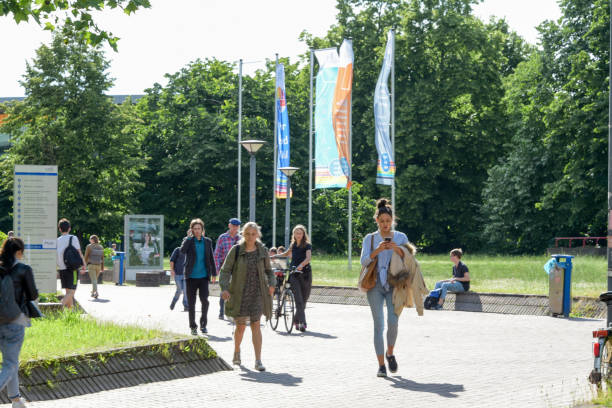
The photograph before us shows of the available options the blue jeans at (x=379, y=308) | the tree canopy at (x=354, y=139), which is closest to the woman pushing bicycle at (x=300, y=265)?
the blue jeans at (x=379, y=308)

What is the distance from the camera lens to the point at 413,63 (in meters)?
49.1

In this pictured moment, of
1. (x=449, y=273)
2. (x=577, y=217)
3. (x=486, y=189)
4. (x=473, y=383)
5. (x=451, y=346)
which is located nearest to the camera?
(x=473, y=383)

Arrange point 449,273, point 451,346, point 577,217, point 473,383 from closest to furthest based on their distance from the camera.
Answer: point 473,383
point 451,346
point 449,273
point 577,217

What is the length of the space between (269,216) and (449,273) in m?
23.3

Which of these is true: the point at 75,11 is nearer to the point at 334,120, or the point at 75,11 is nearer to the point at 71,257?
the point at 71,257

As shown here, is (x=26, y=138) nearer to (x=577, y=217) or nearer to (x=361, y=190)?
(x=361, y=190)

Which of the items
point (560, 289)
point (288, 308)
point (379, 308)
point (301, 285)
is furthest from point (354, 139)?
point (379, 308)

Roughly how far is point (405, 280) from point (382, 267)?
0.90 ft

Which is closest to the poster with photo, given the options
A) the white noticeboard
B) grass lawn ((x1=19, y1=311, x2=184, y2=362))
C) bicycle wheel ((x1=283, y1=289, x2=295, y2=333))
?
the white noticeboard

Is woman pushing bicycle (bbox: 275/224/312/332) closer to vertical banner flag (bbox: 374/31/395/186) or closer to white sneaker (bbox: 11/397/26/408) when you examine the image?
white sneaker (bbox: 11/397/26/408)

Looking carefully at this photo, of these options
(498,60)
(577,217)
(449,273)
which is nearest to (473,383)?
(449,273)

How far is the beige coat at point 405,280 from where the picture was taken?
954 centimetres

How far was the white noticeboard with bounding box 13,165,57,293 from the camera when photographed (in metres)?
14.2

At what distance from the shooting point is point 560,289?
16.7m
